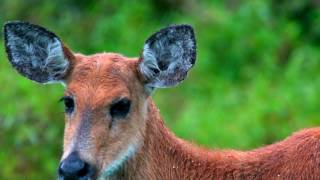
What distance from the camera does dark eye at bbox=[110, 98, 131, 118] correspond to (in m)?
9.76

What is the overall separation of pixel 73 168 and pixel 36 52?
4.07 ft

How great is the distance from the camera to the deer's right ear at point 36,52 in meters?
10.1

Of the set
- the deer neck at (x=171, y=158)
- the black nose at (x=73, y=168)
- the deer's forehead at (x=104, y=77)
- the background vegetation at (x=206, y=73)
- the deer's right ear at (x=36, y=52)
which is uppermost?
the background vegetation at (x=206, y=73)

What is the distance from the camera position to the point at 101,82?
32.2 feet

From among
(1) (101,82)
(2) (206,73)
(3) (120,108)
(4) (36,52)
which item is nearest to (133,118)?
(3) (120,108)

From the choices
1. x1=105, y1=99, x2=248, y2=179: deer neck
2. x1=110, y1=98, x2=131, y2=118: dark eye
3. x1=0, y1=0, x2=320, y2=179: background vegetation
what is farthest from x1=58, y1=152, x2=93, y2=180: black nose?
x1=0, y1=0, x2=320, y2=179: background vegetation

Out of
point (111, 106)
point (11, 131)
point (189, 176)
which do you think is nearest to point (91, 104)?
point (111, 106)

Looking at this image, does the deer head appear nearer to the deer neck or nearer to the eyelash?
the eyelash

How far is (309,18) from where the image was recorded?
20.0 metres

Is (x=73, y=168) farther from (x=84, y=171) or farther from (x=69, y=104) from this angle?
(x=69, y=104)

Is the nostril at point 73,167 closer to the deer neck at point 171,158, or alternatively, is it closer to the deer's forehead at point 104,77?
the deer's forehead at point 104,77

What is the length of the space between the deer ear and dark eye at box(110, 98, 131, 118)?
0.93 ft

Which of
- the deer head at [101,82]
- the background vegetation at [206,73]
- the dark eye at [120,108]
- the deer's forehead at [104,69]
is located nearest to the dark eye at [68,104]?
the deer head at [101,82]

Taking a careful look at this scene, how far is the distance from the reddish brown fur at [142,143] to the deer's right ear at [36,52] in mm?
135
